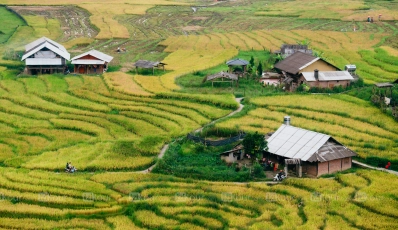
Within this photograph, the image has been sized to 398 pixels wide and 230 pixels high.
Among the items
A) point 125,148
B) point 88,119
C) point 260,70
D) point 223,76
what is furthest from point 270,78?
point 125,148

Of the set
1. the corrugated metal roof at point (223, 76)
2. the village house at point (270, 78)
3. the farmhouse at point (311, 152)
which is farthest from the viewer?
the village house at point (270, 78)

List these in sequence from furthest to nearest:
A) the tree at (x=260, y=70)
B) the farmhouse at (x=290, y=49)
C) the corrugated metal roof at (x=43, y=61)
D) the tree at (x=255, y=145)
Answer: the farmhouse at (x=290, y=49)
the corrugated metal roof at (x=43, y=61)
the tree at (x=260, y=70)
the tree at (x=255, y=145)

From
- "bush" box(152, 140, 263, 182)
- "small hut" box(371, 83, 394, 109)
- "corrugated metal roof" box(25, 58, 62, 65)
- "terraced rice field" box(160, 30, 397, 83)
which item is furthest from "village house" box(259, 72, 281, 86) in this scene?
"corrugated metal roof" box(25, 58, 62, 65)

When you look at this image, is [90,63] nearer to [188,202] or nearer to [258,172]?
[258,172]

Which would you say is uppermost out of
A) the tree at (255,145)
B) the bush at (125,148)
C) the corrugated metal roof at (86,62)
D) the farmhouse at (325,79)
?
the corrugated metal roof at (86,62)

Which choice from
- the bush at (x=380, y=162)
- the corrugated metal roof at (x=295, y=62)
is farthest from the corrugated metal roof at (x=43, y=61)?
the bush at (x=380, y=162)

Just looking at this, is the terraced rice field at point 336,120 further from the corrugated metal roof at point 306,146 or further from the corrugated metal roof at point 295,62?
the corrugated metal roof at point 295,62
